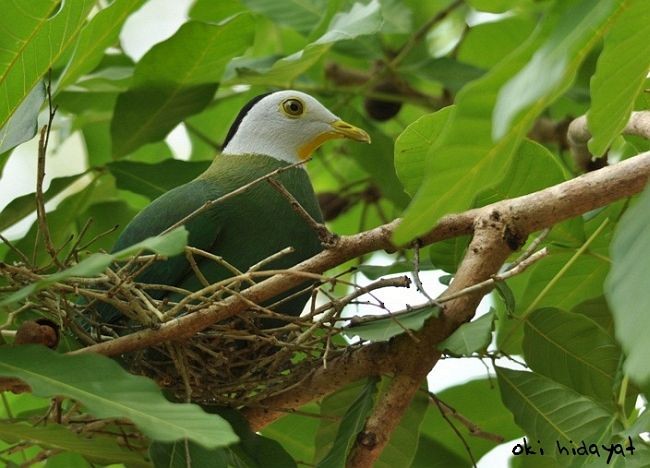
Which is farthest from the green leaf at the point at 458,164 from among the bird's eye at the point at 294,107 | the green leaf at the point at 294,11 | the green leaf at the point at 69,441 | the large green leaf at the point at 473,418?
the green leaf at the point at 294,11

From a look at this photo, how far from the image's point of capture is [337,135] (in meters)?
3.02

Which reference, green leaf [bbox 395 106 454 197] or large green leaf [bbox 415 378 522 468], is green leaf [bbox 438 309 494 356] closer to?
green leaf [bbox 395 106 454 197]

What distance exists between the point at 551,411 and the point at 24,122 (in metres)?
1.18

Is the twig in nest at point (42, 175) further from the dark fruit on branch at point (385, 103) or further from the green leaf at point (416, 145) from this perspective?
the dark fruit on branch at point (385, 103)

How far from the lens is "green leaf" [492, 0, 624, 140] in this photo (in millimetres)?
1044

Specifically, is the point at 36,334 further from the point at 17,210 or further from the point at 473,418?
the point at 473,418

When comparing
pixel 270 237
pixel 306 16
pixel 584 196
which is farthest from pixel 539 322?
pixel 306 16

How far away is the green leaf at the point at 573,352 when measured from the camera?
2.30m

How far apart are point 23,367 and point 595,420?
1.08 metres

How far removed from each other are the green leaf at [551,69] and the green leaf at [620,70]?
0.17m

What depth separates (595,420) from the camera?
217 cm

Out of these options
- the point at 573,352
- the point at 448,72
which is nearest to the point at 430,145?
the point at 573,352

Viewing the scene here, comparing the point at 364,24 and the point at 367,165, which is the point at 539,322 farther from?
the point at 367,165

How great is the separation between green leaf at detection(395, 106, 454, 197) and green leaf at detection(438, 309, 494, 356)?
325 millimetres
